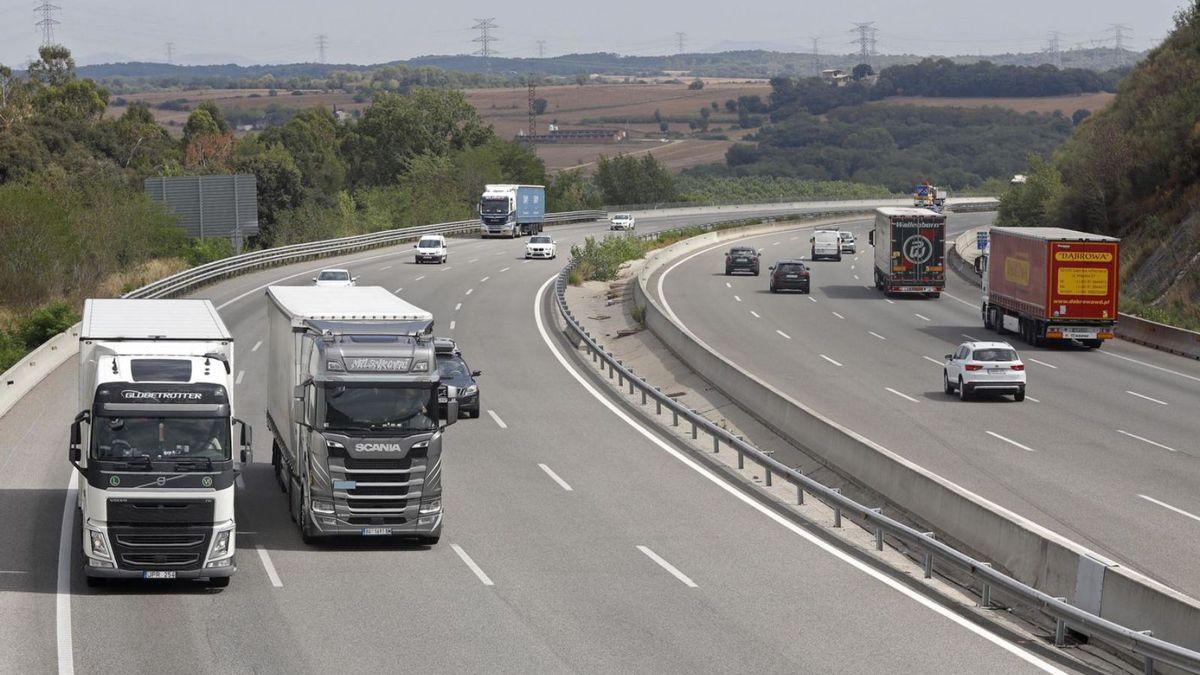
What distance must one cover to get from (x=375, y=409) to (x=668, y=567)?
4.62m

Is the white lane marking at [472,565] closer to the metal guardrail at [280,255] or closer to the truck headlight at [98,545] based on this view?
the truck headlight at [98,545]

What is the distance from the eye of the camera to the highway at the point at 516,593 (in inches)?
635

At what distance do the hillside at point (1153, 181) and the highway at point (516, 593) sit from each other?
33818 millimetres

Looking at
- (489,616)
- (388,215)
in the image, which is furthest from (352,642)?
(388,215)

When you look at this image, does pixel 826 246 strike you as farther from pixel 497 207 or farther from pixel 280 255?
pixel 280 255

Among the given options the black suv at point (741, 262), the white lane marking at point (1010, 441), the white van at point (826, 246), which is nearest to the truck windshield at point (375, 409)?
the white lane marking at point (1010, 441)

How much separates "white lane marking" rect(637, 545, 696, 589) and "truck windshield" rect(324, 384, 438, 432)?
3.54 metres

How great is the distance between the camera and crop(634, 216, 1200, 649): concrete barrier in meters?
15.9

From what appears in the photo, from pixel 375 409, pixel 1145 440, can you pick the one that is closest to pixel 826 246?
pixel 1145 440

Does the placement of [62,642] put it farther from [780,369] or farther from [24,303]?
[24,303]

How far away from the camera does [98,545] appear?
728 inches

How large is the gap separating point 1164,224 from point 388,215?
207 feet

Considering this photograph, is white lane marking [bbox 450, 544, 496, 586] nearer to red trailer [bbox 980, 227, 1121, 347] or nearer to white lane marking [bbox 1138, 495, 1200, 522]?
white lane marking [bbox 1138, 495, 1200, 522]

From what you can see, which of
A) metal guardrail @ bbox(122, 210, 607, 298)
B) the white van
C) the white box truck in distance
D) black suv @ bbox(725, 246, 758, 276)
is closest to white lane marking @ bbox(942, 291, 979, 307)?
black suv @ bbox(725, 246, 758, 276)
